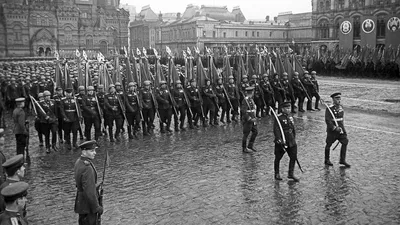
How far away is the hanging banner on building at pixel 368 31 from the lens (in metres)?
38.5

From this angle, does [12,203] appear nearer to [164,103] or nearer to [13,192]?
[13,192]

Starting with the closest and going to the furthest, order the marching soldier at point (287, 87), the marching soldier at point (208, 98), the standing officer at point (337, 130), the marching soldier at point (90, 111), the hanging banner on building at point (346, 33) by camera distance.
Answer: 1. the standing officer at point (337, 130)
2. the marching soldier at point (90, 111)
3. the marching soldier at point (208, 98)
4. the marching soldier at point (287, 87)
5. the hanging banner on building at point (346, 33)

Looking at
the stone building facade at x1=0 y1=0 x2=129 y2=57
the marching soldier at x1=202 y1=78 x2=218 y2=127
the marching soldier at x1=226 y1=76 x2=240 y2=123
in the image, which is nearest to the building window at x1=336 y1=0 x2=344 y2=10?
the stone building facade at x1=0 y1=0 x2=129 y2=57

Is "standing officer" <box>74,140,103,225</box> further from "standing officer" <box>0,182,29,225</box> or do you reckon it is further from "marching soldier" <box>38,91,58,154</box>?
"marching soldier" <box>38,91,58,154</box>

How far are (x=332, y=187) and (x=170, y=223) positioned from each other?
10.2 ft

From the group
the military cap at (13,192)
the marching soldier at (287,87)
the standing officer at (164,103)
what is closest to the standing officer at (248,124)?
the standing officer at (164,103)

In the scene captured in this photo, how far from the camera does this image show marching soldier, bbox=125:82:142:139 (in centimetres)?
1205

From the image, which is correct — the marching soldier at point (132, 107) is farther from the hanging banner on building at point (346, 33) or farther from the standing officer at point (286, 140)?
the hanging banner on building at point (346, 33)

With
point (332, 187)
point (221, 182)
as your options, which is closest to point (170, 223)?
point (221, 182)

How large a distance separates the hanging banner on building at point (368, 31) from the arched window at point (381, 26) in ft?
10.7

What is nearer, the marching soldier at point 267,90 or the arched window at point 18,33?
the marching soldier at point 267,90

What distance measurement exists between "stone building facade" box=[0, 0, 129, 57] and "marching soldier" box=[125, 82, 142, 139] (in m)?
48.8

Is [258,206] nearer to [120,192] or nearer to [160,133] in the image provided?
[120,192]

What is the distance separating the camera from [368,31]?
39.2 meters
